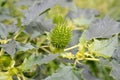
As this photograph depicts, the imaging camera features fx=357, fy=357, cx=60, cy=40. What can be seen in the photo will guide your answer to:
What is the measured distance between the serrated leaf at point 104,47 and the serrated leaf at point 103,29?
42 millimetres

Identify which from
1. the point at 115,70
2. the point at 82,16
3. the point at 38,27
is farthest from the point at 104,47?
the point at 82,16

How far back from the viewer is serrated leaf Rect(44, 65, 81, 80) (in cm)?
84

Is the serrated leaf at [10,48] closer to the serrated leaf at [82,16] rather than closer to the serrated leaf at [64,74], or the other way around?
the serrated leaf at [64,74]

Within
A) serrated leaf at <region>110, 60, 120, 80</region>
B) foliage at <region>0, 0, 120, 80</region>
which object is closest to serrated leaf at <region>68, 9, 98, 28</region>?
foliage at <region>0, 0, 120, 80</region>

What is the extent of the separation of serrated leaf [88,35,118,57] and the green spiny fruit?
0.08 meters

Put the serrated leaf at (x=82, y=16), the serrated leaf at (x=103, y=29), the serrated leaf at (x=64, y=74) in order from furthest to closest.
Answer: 1. the serrated leaf at (x=82, y=16)
2. the serrated leaf at (x=103, y=29)
3. the serrated leaf at (x=64, y=74)

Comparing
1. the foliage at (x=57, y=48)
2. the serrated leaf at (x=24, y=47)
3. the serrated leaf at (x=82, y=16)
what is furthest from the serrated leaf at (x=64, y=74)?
the serrated leaf at (x=82, y=16)

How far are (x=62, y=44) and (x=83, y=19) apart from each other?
18.5 inches

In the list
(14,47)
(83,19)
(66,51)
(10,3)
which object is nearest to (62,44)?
(66,51)

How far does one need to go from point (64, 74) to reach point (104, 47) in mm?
132

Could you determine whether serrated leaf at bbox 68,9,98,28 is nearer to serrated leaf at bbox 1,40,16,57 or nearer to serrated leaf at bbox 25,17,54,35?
serrated leaf at bbox 25,17,54,35

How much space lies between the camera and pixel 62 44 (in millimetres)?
966

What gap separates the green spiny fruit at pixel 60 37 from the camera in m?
0.97

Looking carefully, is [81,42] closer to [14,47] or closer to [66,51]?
[66,51]
